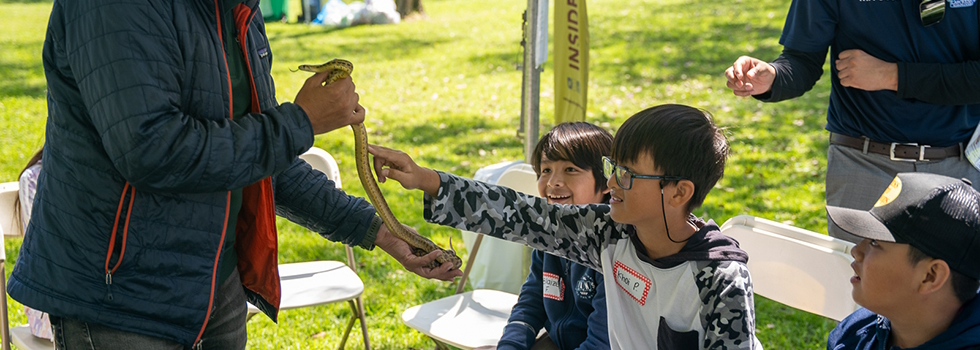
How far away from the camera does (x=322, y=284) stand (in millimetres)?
3914

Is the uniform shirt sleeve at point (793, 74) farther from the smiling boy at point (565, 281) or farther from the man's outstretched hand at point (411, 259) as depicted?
the man's outstretched hand at point (411, 259)

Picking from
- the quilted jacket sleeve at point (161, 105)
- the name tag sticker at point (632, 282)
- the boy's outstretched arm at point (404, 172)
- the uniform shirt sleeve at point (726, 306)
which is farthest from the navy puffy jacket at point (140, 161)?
the uniform shirt sleeve at point (726, 306)

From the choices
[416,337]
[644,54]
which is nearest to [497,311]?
[416,337]

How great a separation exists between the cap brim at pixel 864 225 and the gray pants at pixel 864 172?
3.72 feet

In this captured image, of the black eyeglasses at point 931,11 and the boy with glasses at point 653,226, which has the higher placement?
the black eyeglasses at point 931,11

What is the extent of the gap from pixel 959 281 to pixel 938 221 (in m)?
0.17

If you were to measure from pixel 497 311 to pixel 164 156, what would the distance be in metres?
2.21

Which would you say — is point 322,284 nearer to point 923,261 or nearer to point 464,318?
point 464,318

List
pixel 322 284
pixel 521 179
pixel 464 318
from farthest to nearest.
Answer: pixel 521 179
pixel 322 284
pixel 464 318

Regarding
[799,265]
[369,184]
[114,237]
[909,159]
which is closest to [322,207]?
[369,184]

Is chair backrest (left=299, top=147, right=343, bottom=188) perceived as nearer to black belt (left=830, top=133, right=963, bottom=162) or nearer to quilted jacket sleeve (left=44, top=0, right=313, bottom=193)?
quilted jacket sleeve (left=44, top=0, right=313, bottom=193)

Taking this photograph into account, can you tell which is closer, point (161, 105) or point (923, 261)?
point (161, 105)

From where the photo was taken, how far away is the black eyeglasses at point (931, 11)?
2904 millimetres

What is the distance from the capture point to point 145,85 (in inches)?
67.3
